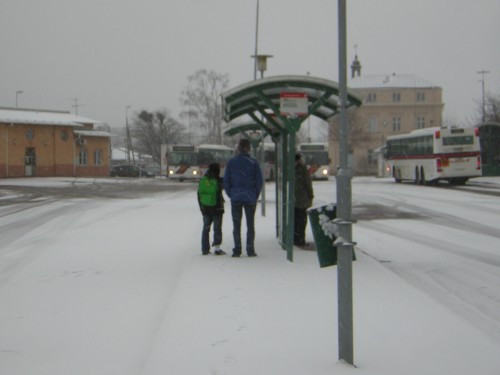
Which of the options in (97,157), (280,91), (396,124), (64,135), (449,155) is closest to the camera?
(280,91)

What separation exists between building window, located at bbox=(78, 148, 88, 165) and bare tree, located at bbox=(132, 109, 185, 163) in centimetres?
3544

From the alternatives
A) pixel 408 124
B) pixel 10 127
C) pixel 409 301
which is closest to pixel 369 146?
pixel 408 124

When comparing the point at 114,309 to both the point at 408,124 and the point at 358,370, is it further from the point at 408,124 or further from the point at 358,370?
the point at 408,124

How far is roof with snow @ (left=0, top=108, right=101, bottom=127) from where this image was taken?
68500 millimetres

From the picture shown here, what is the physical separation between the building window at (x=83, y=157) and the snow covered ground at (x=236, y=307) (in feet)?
206

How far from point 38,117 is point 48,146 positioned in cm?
345

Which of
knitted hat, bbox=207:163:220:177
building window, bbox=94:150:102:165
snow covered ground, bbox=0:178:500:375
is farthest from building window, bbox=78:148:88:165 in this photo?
knitted hat, bbox=207:163:220:177

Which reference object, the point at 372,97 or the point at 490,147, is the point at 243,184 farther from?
the point at 372,97

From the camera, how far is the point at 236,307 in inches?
323

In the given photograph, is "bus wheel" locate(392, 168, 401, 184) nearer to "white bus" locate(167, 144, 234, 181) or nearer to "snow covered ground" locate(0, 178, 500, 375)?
"white bus" locate(167, 144, 234, 181)

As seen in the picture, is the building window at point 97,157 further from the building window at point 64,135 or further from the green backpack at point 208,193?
the green backpack at point 208,193

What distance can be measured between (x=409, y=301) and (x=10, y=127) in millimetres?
64648

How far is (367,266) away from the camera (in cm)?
1134

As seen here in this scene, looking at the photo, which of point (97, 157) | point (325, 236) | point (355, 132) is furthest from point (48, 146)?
point (325, 236)
